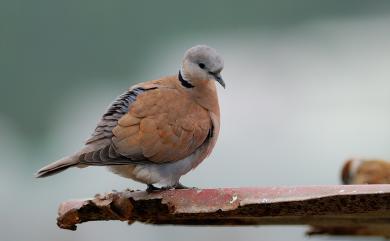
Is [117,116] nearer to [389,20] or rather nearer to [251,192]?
[251,192]

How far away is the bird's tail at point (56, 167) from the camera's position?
11.0ft

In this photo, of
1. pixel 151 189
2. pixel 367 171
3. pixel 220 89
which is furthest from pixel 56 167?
pixel 220 89

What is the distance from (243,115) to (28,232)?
1934mm

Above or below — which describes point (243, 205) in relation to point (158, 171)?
below

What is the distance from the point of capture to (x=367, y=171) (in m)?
3.23

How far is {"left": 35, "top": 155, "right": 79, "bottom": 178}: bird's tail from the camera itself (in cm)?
337

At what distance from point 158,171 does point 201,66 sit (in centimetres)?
60

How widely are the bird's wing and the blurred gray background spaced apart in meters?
2.99

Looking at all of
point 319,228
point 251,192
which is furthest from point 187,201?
point 319,228

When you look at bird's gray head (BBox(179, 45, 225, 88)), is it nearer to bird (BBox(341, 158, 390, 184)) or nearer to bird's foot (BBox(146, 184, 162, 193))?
bird's foot (BBox(146, 184, 162, 193))

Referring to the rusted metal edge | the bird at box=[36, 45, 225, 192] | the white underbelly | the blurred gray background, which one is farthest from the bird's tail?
the blurred gray background

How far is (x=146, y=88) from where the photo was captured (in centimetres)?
385

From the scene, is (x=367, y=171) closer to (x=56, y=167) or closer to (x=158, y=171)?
(x=158, y=171)

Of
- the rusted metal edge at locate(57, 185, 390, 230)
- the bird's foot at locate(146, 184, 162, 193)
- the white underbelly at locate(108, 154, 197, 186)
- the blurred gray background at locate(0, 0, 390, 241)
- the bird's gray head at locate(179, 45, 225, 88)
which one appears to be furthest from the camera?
the blurred gray background at locate(0, 0, 390, 241)
